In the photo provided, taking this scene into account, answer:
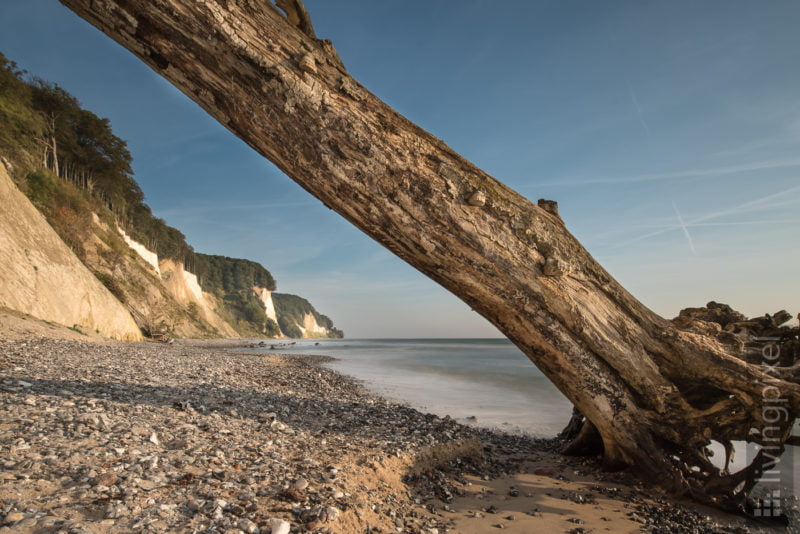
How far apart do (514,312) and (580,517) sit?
6.56 ft

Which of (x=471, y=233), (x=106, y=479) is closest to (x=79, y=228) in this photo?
(x=106, y=479)

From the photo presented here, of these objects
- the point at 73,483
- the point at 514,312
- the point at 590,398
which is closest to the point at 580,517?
the point at 590,398

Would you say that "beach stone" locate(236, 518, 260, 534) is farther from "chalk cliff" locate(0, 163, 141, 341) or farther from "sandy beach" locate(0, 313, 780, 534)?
"chalk cliff" locate(0, 163, 141, 341)

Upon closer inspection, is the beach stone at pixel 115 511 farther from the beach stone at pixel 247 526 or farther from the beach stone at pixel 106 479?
the beach stone at pixel 247 526

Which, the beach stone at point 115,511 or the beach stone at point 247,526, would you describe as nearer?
the beach stone at point 115,511

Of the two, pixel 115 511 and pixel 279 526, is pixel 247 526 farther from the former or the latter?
pixel 115 511

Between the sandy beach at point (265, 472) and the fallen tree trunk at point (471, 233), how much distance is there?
0.91m

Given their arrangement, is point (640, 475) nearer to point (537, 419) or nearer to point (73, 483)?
point (537, 419)

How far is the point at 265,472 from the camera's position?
2.89 m

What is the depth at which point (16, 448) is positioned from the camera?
8.43ft

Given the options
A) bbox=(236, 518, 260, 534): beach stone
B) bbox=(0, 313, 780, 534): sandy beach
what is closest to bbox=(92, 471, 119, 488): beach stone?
bbox=(0, 313, 780, 534): sandy beach

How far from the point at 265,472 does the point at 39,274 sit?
14.2 m

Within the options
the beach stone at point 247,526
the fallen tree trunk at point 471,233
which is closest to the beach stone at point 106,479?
the beach stone at point 247,526

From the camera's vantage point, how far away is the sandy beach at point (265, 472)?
2125 millimetres
